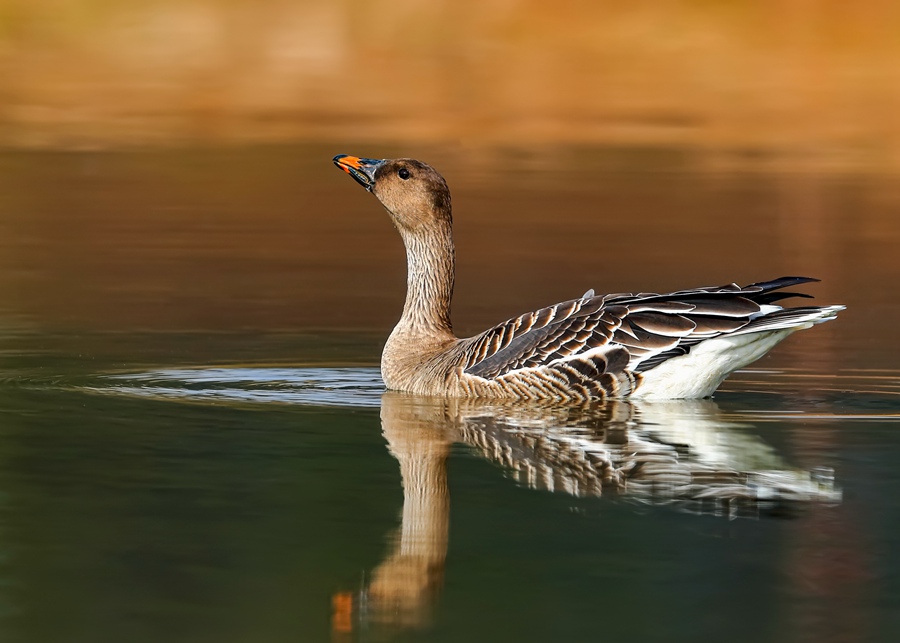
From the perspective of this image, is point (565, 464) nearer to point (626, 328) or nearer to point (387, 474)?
point (387, 474)

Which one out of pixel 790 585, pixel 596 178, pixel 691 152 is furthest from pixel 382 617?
pixel 691 152

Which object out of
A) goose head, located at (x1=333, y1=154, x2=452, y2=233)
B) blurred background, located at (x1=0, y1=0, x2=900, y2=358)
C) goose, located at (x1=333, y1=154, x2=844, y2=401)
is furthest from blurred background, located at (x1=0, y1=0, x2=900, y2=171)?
goose, located at (x1=333, y1=154, x2=844, y2=401)

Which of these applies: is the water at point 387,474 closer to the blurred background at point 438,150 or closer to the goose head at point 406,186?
the blurred background at point 438,150

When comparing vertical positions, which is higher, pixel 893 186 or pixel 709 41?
pixel 709 41

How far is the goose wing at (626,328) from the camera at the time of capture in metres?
12.0

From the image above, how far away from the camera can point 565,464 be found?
10.4 meters

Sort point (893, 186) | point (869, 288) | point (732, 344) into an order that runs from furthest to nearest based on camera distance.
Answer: point (893, 186), point (869, 288), point (732, 344)

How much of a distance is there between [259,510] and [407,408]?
11.7ft

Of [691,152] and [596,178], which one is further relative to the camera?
[691,152]

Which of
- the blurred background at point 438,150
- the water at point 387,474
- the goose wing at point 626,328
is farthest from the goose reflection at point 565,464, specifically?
the blurred background at point 438,150

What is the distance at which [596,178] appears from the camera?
34875 millimetres

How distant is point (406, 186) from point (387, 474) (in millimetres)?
4438

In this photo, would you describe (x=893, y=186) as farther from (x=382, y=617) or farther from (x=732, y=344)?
(x=382, y=617)

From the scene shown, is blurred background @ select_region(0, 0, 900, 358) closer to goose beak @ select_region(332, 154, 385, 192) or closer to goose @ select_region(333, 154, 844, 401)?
goose beak @ select_region(332, 154, 385, 192)
